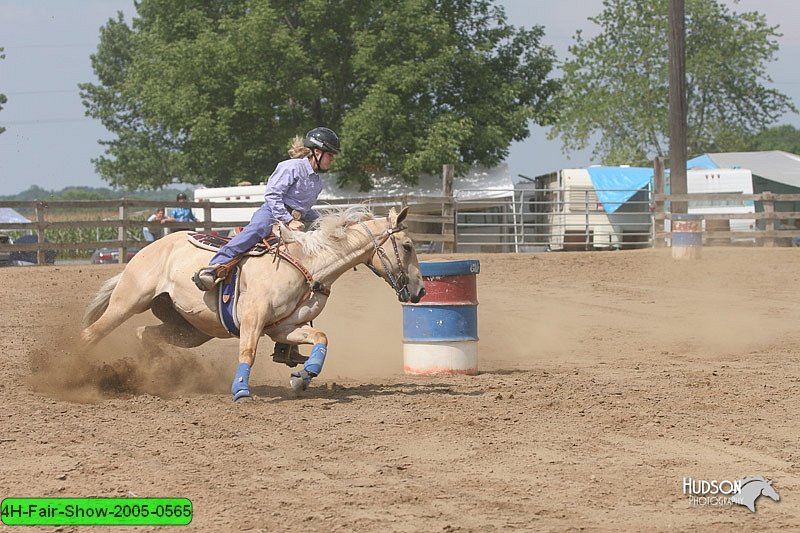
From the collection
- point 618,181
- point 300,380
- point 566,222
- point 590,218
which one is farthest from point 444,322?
point 618,181

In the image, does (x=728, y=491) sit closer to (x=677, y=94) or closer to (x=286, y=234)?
(x=286, y=234)

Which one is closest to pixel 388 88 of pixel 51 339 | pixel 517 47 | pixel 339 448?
pixel 517 47

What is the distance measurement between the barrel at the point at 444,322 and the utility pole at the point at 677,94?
1722 cm

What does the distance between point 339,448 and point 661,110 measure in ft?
175

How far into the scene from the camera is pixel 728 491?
536 centimetres

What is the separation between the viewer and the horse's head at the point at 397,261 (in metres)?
8.49

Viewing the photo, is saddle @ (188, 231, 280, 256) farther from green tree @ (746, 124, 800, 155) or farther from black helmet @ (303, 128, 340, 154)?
green tree @ (746, 124, 800, 155)

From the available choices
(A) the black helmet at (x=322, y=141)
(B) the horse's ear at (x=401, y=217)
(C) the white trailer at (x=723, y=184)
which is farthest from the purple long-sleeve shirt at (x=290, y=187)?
(C) the white trailer at (x=723, y=184)

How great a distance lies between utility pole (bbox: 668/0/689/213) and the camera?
25516mm

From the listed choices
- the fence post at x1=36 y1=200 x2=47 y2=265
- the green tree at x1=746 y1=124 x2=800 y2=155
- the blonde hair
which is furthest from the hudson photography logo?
the green tree at x1=746 y1=124 x2=800 y2=155

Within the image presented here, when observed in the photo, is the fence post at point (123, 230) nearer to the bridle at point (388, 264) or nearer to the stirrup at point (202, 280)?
the stirrup at point (202, 280)

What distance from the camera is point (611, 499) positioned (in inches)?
206

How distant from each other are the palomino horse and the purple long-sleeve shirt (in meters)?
0.19

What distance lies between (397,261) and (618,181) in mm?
24545
